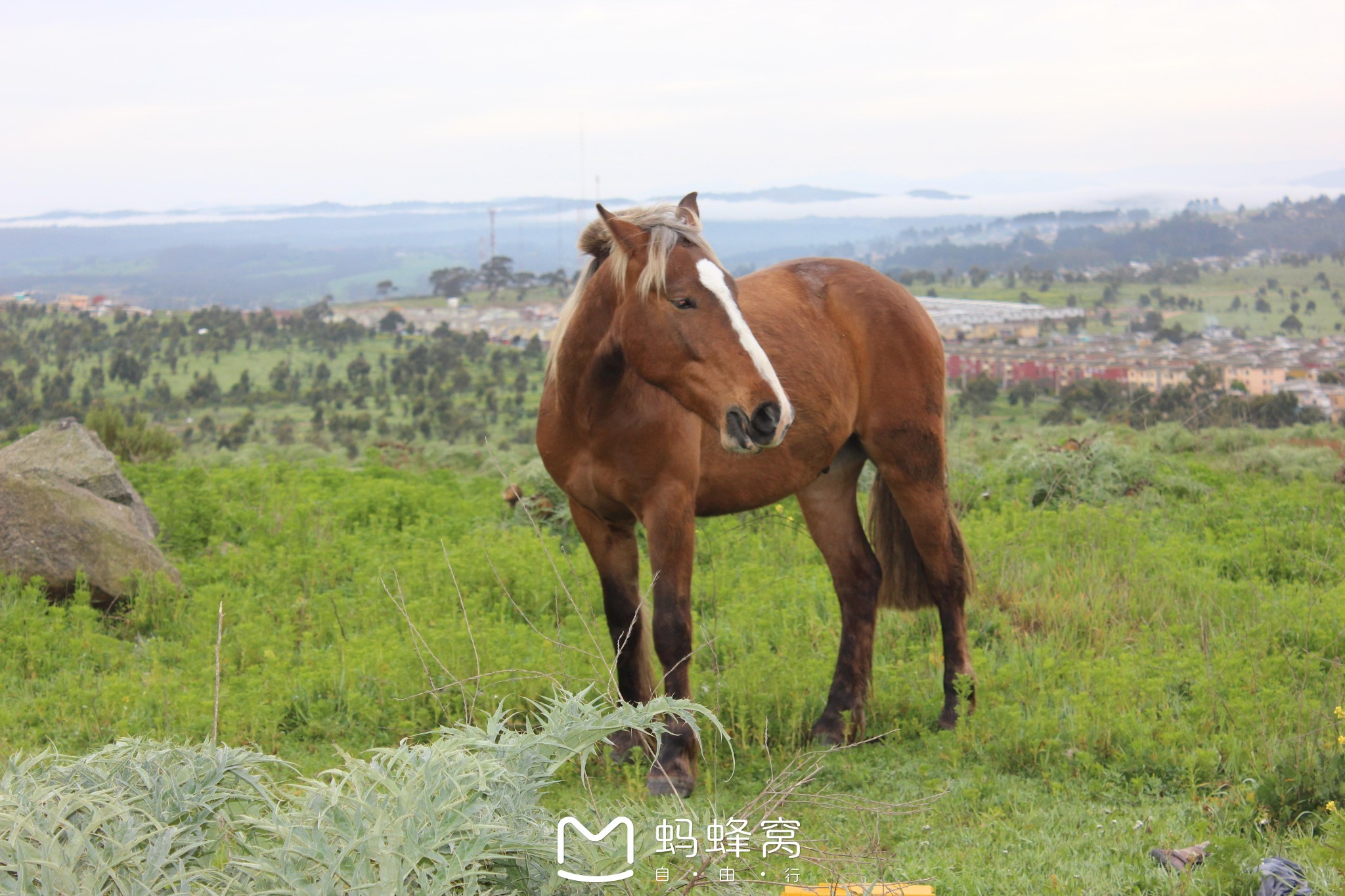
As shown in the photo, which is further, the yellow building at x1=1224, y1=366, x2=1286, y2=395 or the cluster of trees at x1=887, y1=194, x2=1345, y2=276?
the cluster of trees at x1=887, y1=194, x2=1345, y2=276

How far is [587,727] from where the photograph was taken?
6.41ft

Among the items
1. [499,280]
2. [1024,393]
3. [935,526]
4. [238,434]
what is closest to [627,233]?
[935,526]

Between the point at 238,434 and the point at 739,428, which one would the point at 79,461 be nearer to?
the point at 739,428

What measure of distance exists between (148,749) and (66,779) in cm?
14

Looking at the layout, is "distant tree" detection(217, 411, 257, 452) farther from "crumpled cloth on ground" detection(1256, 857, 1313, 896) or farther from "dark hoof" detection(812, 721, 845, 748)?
"crumpled cloth on ground" detection(1256, 857, 1313, 896)

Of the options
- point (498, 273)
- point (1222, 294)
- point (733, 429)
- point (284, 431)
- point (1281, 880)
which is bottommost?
point (284, 431)

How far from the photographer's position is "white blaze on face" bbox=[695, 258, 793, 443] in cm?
349

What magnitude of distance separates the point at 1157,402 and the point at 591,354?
12675 millimetres

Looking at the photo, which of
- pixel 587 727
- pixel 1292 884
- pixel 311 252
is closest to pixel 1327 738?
pixel 1292 884

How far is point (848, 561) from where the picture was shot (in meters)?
5.49

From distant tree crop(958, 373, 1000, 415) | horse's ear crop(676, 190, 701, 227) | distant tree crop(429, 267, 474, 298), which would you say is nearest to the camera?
horse's ear crop(676, 190, 701, 227)

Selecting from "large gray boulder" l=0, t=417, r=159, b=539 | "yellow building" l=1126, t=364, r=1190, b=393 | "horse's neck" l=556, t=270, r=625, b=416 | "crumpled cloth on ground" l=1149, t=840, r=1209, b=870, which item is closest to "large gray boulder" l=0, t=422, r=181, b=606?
"large gray boulder" l=0, t=417, r=159, b=539

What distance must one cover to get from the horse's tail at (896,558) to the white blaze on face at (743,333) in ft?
6.75

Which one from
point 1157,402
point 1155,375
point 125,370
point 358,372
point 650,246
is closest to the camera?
point 650,246
